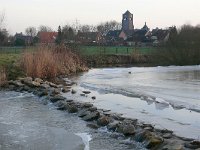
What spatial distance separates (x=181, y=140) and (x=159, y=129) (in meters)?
1.53

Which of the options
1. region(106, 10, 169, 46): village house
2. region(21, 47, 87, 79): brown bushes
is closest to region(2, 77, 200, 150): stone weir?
region(21, 47, 87, 79): brown bushes

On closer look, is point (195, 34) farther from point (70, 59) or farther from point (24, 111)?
point (24, 111)

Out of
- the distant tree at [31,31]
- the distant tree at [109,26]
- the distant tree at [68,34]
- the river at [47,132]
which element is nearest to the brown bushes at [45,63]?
the river at [47,132]

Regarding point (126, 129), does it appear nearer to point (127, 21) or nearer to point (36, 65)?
point (36, 65)

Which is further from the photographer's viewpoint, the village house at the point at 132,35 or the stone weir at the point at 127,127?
the village house at the point at 132,35

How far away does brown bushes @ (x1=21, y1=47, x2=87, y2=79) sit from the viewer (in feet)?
102

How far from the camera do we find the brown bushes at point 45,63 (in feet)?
102

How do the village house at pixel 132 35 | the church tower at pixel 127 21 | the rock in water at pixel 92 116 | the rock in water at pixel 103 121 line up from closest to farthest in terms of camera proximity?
the rock in water at pixel 103 121 → the rock in water at pixel 92 116 → the village house at pixel 132 35 → the church tower at pixel 127 21

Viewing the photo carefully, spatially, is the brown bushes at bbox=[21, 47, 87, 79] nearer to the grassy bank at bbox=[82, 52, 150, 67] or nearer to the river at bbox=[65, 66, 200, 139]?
the river at bbox=[65, 66, 200, 139]

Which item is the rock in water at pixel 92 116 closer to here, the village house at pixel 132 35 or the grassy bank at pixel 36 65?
the grassy bank at pixel 36 65

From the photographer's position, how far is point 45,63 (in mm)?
32406

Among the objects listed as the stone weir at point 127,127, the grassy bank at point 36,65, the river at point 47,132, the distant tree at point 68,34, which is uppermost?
the distant tree at point 68,34

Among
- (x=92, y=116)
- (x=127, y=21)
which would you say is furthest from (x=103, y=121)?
(x=127, y=21)

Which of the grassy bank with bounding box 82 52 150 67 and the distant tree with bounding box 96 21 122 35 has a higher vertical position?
the distant tree with bounding box 96 21 122 35
